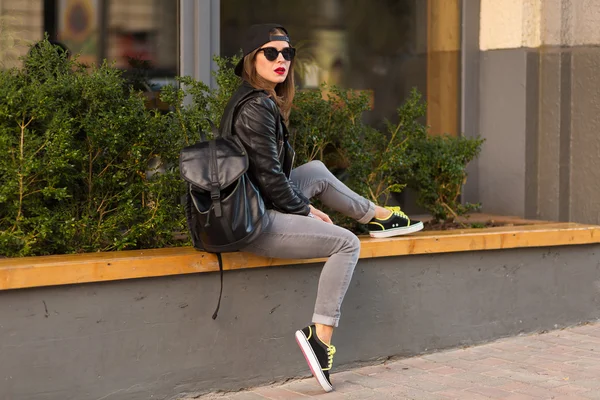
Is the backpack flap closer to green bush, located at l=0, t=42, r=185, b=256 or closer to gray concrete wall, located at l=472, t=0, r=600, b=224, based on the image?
green bush, located at l=0, t=42, r=185, b=256

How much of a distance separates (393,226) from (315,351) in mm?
1124

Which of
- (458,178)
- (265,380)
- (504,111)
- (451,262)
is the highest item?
(504,111)

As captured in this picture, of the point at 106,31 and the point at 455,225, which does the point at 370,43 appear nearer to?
the point at 455,225

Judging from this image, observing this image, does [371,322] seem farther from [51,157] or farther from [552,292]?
[51,157]

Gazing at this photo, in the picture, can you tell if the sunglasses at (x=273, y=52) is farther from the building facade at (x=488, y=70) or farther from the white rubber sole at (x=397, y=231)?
the building facade at (x=488, y=70)

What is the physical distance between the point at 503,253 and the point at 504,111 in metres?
1.98

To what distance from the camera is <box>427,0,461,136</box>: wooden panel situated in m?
8.15

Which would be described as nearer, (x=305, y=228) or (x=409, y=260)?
(x=305, y=228)

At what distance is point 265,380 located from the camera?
17.1ft

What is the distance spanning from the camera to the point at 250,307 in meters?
5.12

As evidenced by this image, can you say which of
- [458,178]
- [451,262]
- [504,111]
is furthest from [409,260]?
[504,111]

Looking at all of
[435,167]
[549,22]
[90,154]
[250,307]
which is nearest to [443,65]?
[549,22]

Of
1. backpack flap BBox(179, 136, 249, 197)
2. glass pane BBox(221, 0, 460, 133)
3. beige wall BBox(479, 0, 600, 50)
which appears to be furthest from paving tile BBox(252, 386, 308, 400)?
beige wall BBox(479, 0, 600, 50)

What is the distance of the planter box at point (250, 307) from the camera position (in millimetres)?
4473
